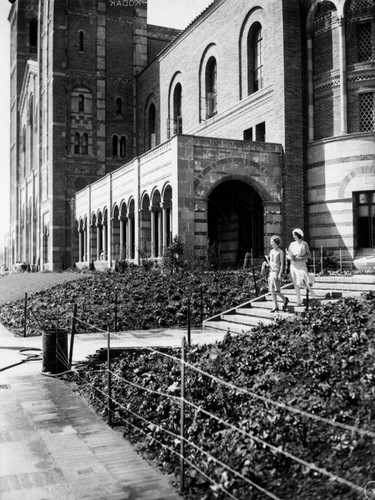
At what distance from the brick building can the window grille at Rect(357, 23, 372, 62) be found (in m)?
0.05

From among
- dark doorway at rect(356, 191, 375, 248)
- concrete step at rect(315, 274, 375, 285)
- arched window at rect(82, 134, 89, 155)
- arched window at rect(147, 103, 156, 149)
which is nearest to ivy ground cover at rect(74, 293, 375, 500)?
concrete step at rect(315, 274, 375, 285)

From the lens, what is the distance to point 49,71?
159 ft

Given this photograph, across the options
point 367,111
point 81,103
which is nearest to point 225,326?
point 367,111

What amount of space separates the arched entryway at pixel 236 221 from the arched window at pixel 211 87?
667 cm

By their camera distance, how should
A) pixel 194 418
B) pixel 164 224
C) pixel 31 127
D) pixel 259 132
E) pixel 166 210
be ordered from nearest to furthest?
pixel 194 418 < pixel 164 224 < pixel 166 210 < pixel 259 132 < pixel 31 127

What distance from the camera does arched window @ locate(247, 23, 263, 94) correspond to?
2960 centimetres

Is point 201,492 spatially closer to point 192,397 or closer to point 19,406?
point 192,397

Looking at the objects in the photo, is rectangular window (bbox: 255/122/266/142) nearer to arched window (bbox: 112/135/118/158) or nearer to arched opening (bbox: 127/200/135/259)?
arched opening (bbox: 127/200/135/259)

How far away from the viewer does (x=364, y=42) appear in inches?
987

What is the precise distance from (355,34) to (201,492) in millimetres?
24638

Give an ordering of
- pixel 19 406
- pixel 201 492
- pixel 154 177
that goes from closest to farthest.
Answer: pixel 201 492
pixel 19 406
pixel 154 177

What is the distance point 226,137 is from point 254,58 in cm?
455

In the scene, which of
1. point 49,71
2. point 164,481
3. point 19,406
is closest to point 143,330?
point 19,406

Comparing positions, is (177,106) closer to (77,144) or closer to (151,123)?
(151,123)
